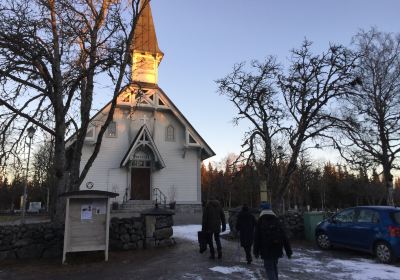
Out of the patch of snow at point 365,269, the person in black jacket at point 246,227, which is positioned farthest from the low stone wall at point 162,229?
the patch of snow at point 365,269

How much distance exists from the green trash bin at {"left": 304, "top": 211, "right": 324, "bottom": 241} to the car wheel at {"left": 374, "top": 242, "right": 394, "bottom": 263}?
4.56 metres

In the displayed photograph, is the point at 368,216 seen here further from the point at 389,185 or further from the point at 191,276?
the point at 389,185

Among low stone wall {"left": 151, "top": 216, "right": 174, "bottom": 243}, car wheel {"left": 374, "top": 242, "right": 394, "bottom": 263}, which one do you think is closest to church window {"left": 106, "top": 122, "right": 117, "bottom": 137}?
low stone wall {"left": 151, "top": 216, "right": 174, "bottom": 243}

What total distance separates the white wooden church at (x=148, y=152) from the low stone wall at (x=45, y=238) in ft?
48.0

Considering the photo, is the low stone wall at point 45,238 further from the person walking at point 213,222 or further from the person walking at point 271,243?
the person walking at point 271,243

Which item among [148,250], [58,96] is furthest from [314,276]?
[58,96]

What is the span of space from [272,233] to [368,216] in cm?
614

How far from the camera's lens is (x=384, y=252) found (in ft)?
36.7

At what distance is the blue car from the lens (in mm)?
11133

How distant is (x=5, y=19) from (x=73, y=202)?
5.73 meters

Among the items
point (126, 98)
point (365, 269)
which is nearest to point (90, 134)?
point (126, 98)

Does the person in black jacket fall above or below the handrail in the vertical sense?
below

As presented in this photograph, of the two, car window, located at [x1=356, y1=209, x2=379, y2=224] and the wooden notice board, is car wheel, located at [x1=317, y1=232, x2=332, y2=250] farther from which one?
the wooden notice board

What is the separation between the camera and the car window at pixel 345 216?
12.9 metres
